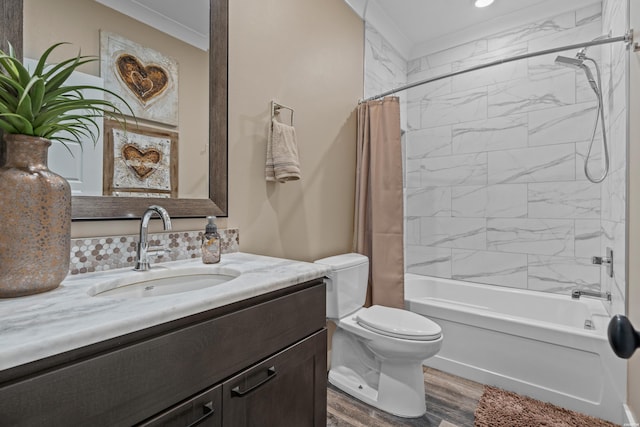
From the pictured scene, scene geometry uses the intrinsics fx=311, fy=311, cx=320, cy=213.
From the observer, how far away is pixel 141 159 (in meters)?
1.17

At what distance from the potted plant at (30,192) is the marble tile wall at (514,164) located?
2.61m

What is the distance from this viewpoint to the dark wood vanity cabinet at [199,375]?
1.67ft

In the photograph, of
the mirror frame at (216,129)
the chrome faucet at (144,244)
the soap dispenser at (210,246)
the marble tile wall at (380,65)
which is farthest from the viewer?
the marble tile wall at (380,65)

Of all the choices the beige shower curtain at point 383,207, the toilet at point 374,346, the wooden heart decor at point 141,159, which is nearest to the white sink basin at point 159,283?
the wooden heart decor at point 141,159

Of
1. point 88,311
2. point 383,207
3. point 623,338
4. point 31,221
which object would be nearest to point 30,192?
point 31,221

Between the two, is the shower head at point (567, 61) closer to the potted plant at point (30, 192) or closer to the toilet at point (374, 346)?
the toilet at point (374, 346)

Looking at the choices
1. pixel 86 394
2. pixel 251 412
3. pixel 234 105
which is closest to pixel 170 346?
pixel 86 394

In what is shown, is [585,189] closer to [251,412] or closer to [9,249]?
[251,412]

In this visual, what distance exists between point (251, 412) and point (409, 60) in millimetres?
3299

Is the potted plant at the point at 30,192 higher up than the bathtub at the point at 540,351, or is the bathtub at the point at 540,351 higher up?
the potted plant at the point at 30,192

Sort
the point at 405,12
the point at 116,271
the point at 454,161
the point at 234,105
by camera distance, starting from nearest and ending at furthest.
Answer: the point at 116,271
the point at 234,105
the point at 405,12
the point at 454,161

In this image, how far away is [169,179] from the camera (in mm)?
1258

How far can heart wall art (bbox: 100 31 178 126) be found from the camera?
108cm

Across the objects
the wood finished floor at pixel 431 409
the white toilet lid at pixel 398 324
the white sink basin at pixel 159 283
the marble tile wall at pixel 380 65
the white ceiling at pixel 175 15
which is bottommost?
the wood finished floor at pixel 431 409
